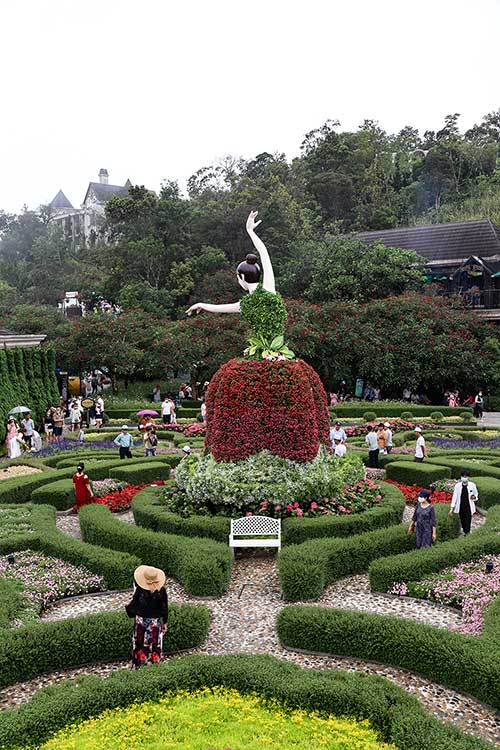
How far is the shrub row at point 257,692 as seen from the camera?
5.63 m

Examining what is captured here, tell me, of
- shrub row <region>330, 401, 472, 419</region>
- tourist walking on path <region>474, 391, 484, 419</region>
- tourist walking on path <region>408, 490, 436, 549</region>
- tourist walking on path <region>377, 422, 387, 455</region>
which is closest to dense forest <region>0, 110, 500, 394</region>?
shrub row <region>330, 401, 472, 419</region>

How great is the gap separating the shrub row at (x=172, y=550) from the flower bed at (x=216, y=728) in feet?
9.76

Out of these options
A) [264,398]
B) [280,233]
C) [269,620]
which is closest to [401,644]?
[269,620]

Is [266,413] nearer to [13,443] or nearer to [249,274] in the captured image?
[249,274]

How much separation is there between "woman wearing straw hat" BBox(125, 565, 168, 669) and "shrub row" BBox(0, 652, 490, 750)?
11.4 inches

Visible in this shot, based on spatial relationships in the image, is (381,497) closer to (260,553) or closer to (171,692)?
(260,553)

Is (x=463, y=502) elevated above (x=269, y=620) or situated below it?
above

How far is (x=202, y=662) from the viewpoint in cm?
667

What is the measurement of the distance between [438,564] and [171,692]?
4.72 metres

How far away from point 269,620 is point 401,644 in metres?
2.00

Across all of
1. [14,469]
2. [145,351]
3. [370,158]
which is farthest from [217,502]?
[370,158]

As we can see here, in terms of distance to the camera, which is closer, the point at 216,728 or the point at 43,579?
the point at 216,728

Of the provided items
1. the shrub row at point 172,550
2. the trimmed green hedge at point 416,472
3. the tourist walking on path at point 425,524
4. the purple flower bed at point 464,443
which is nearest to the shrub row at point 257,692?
the shrub row at point 172,550

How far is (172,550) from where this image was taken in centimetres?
1006
